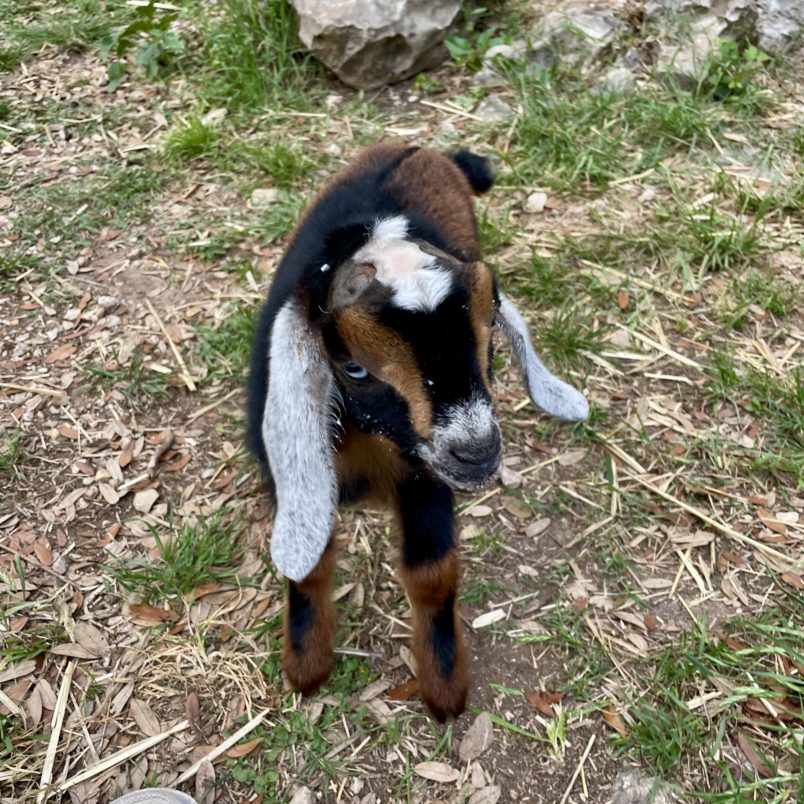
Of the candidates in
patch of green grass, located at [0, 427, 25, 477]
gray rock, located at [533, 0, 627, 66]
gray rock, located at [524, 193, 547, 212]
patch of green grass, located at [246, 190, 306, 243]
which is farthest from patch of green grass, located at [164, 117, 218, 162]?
gray rock, located at [533, 0, 627, 66]

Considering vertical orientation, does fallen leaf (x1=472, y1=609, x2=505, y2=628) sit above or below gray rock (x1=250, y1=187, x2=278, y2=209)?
below

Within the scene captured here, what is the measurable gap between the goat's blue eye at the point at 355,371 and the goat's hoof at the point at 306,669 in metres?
0.90

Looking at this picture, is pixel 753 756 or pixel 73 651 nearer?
pixel 753 756

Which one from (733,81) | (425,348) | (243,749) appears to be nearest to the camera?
(425,348)

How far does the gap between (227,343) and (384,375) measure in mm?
1654

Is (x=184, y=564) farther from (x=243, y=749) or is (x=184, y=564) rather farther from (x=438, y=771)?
(x=438, y=771)

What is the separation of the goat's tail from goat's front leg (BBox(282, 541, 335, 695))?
65.9 inches

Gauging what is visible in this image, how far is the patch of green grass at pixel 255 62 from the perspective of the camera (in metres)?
4.46

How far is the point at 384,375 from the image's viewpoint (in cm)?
196

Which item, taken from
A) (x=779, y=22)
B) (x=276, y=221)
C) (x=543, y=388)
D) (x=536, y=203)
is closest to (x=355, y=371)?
(x=543, y=388)

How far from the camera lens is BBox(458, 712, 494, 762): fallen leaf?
2.36m

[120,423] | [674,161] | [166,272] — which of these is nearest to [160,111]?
[166,272]

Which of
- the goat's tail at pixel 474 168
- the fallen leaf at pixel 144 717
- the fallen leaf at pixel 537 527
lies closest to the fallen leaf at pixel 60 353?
the fallen leaf at pixel 144 717

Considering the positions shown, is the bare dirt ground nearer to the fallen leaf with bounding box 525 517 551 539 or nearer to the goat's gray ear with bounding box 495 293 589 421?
the fallen leaf with bounding box 525 517 551 539
